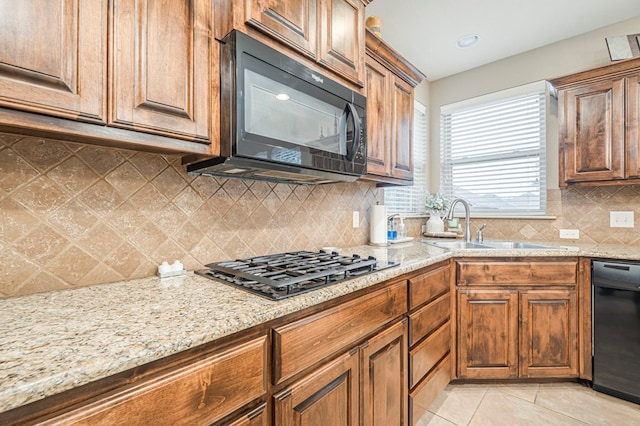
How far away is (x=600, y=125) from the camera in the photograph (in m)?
2.27

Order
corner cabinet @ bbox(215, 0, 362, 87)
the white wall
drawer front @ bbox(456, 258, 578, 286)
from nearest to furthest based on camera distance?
corner cabinet @ bbox(215, 0, 362, 87), drawer front @ bbox(456, 258, 578, 286), the white wall

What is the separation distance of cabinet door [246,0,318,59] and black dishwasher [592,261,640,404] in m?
2.28

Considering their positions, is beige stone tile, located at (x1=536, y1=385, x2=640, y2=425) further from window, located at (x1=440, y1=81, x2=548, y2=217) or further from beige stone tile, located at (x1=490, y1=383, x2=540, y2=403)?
window, located at (x1=440, y1=81, x2=548, y2=217)

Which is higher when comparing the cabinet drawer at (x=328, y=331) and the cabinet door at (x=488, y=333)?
the cabinet drawer at (x=328, y=331)

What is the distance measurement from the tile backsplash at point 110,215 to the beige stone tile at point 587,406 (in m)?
2.04

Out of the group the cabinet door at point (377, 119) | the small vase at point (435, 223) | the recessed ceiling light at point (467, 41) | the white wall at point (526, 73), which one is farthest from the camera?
the small vase at point (435, 223)

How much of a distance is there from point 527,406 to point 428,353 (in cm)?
80

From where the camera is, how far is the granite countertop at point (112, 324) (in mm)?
545

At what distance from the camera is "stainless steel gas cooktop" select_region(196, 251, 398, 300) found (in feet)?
3.40

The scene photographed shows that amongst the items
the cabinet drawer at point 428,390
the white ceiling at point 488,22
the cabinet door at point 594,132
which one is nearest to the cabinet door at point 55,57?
the cabinet drawer at point 428,390

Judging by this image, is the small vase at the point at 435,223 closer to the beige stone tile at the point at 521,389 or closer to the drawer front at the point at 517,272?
the drawer front at the point at 517,272

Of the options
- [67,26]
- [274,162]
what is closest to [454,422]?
[274,162]

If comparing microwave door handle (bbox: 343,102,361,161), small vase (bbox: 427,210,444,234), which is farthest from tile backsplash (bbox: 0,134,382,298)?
small vase (bbox: 427,210,444,234)

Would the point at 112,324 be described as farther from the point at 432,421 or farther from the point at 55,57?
the point at 432,421
